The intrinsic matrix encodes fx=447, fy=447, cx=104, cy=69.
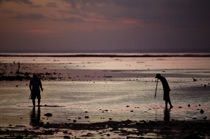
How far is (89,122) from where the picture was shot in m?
Result: 19.0

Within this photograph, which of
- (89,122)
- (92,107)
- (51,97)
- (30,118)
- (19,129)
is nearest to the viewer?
(19,129)

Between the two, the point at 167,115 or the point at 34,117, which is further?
the point at 167,115

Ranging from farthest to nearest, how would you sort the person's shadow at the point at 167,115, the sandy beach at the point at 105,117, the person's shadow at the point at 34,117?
the person's shadow at the point at 167,115 < the person's shadow at the point at 34,117 < the sandy beach at the point at 105,117

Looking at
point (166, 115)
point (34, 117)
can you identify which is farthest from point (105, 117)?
point (34, 117)

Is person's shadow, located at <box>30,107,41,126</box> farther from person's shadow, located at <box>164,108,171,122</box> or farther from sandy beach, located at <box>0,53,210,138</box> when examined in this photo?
person's shadow, located at <box>164,108,171,122</box>

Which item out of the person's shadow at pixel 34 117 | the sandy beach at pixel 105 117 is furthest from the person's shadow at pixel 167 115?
the person's shadow at pixel 34 117

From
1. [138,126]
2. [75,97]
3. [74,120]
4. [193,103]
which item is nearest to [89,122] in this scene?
[74,120]

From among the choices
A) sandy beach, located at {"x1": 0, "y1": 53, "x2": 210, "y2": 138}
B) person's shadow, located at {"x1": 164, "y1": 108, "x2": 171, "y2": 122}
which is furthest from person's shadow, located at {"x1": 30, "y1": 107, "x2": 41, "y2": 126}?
person's shadow, located at {"x1": 164, "y1": 108, "x2": 171, "y2": 122}

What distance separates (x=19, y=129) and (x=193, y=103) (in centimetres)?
1287

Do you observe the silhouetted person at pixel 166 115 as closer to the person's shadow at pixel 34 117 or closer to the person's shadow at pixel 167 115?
the person's shadow at pixel 167 115

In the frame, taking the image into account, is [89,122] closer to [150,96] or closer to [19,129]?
[19,129]

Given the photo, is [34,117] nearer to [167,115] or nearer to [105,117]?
[105,117]

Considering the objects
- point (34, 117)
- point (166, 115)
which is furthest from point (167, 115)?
point (34, 117)

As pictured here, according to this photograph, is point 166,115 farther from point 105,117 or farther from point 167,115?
point 105,117
